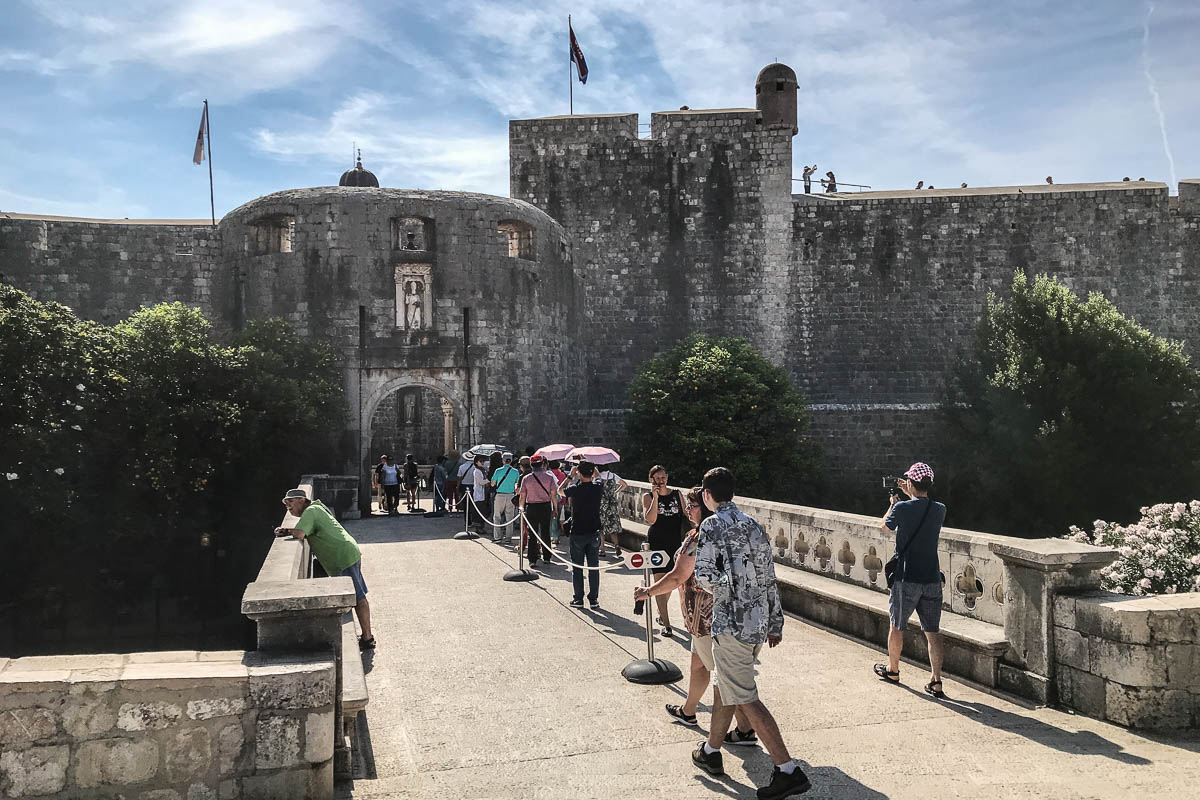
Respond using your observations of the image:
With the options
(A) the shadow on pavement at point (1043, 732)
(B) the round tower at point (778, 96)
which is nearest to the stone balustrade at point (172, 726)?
(A) the shadow on pavement at point (1043, 732)

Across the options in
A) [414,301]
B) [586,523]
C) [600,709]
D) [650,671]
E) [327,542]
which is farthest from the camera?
[414,301]

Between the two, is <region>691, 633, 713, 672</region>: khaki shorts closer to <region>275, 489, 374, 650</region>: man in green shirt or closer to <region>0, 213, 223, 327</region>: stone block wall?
<region>275, 489, 374, 650</region>: man in green shirt

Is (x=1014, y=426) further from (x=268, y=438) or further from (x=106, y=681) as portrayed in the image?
(x=106, y=681)

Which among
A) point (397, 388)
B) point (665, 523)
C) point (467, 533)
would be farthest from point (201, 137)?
point (665, 523)

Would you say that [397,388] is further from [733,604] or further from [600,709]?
[733,604]

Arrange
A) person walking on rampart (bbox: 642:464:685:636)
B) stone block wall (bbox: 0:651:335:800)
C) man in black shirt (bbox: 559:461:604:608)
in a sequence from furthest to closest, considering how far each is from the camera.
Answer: man in black shirt (bbox: 559:461:604:608) → person walking on rampart (bbox: 642:464:685:636) → stone block wall (bbox: 0:651:335:800)

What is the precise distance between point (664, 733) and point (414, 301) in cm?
1601

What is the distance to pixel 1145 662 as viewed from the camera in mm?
5062

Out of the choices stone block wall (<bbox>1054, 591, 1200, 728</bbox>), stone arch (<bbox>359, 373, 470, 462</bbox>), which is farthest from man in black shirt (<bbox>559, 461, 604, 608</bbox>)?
stone arch (<bbox>359, 373, 470, 462</bbox>)

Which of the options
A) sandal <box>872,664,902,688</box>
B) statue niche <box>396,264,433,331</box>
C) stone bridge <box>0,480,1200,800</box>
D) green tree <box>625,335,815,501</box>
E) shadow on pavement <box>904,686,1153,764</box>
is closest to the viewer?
stone bridge <box>0,480,1200,800</box>

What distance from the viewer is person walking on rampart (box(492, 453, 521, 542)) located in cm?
1327

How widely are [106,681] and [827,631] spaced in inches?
228

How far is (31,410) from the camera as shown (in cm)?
1514

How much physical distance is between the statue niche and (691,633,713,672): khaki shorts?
15.7 m
